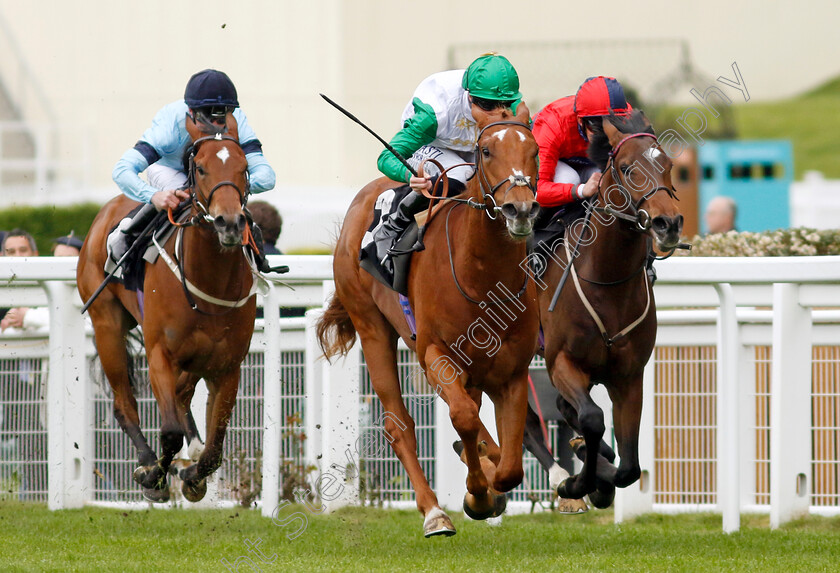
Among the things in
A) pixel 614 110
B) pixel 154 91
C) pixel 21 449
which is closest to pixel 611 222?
pixel 614 110

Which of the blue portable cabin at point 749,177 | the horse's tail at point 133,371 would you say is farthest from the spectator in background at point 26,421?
the blue portable cabin at point 749,177

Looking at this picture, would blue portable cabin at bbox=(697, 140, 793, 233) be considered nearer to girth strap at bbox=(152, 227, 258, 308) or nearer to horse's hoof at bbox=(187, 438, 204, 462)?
horse's hoof at bbox=(187, 438, 204, 462)

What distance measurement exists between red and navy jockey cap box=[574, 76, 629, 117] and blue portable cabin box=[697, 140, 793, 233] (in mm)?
14571

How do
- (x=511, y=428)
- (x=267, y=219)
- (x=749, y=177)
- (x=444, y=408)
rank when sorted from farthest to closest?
(x=749, y=177) < (x=267, y=219) < (x=444, y=408) < (x=511, y=428)

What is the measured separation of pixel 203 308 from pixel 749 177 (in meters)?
16.8

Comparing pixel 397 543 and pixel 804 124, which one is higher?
pixel 804 124

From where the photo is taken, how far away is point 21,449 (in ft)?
21.3

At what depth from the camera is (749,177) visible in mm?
20656

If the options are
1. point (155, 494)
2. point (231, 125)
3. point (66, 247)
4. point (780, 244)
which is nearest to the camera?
point (231, 125)

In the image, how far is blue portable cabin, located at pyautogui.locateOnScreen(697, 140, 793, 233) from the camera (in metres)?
19.3

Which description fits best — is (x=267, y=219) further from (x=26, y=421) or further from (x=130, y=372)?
(x=26, y=421)

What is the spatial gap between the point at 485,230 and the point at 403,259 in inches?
25.9

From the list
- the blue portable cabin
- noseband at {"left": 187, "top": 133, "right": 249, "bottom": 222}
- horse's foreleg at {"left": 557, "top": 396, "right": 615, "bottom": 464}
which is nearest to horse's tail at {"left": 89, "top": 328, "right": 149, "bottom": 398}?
noseband at {"left": 187, "top": 133, "right": 249, "bottom": 222}

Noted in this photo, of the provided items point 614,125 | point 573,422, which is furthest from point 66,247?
point 614,125
